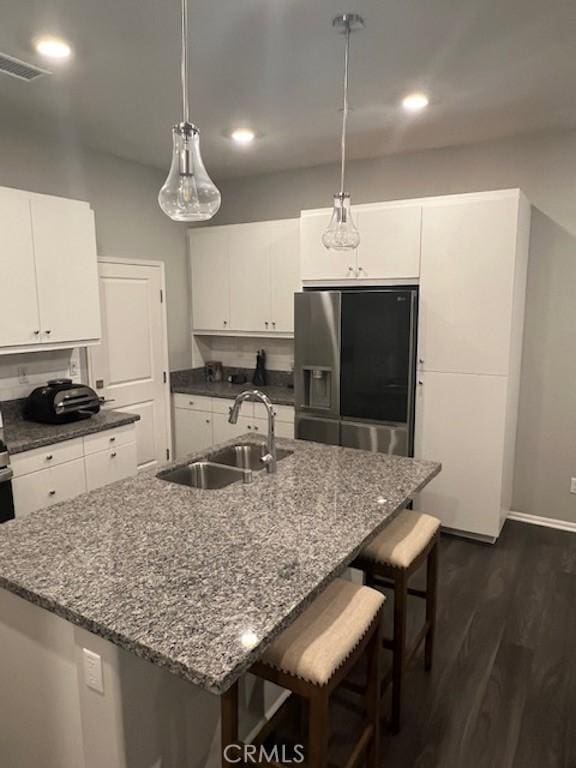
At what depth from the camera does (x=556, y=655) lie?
2418 millimetres

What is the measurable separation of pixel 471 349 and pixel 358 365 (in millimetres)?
748

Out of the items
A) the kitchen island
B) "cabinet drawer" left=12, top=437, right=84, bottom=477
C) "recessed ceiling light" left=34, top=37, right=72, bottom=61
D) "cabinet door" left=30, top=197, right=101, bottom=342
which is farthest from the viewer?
"cabinet door" left=30, top=197, right=101, bottom=342

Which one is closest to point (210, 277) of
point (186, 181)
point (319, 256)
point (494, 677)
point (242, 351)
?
point (242, 351)

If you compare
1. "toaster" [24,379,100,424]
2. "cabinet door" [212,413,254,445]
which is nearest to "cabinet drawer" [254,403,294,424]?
"cabinet door" [212,413,254,445]

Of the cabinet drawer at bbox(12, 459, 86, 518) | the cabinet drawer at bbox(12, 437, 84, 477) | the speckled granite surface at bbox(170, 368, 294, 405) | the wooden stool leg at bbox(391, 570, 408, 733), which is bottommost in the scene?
the wooden stool leg at bbox(391, 570, 408, 733)

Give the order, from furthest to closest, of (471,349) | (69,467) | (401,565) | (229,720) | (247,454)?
(471,349) < (69,467) < (247,454) < (401,565) < (229,720)

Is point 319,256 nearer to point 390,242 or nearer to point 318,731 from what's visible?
point 390,242

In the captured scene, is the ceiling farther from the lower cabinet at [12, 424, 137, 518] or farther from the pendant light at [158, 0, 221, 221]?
the lower cabinet at [12, 424, 137, 518]

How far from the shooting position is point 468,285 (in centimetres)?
329

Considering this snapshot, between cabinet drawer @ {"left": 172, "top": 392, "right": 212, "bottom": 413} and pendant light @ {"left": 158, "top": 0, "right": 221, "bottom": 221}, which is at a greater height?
pendant light @ {"left": 158, "top": 0, "right": 221, "bottom": 221}

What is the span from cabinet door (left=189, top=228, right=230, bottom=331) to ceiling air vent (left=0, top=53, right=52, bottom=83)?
2036mm

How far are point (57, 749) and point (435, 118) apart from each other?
356 centimetres

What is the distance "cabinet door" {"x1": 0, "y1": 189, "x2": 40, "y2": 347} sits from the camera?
2.94 meters

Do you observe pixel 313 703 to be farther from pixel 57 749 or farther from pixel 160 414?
pixel 160 414
